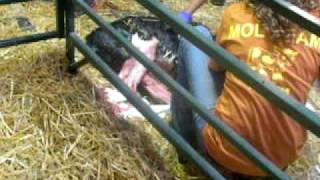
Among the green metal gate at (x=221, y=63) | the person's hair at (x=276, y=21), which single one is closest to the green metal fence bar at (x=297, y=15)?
the green metal gate at (x=221, y=63)

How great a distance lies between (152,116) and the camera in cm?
221

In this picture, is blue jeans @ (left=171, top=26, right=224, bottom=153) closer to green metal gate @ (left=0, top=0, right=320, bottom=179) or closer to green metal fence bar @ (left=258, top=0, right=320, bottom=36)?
green metal gate @ (left=0, top=0, right=320, bottom=179)

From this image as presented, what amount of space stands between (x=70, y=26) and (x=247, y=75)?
46.1 inches

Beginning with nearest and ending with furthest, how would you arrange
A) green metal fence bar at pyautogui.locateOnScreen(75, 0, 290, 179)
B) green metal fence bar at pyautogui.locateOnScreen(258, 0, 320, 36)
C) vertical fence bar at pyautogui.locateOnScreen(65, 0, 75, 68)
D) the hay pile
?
1. green metal fence bar at pyautogui.locateOnScreen(258, 0, 320, 36)
2. green metal fence bar at pyautogui.locateOnScreen(75, 0, 290, 179)
3. the hay pile
4. vertical fence bar at pyautogui.locateOnScreen(65, 0, 75, 68)

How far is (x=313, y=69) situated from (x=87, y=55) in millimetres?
984

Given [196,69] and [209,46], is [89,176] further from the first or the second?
[209,46]

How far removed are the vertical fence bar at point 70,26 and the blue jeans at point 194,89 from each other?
20.3 inches

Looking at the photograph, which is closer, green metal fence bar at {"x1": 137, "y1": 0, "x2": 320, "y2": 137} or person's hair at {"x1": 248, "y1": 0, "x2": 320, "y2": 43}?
green metal fence bar at {"x1": 137, "y1": 0, "x2": 320, "y2": 137}

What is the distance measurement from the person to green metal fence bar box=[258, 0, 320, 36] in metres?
0.28

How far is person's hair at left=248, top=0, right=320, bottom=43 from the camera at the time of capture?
193cm

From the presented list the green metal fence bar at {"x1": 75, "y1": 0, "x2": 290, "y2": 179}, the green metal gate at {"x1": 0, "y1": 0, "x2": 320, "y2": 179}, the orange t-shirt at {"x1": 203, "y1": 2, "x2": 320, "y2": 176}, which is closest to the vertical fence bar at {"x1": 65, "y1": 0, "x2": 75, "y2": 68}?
the green metal gate at {"x1": 0, "y1": 0, "x2": 320, "y2": 179}

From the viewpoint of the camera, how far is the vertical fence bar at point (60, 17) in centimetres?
259

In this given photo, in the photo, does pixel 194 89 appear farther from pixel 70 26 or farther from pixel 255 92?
pixel 70 26

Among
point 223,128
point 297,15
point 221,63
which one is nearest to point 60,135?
point 223,128
